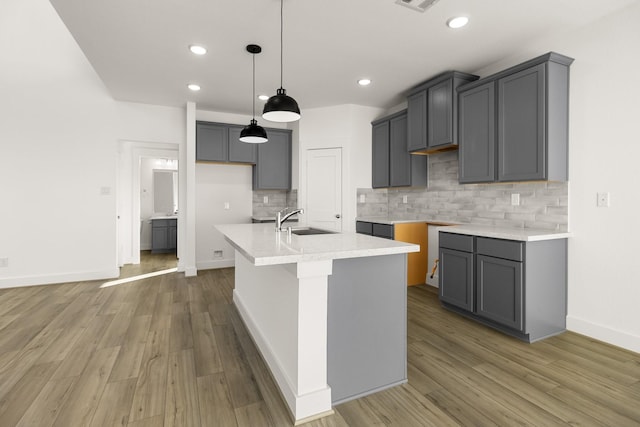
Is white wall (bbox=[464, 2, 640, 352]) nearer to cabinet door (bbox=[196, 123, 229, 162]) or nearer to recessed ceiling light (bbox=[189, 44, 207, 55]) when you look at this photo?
recessed ceiling light (bbox=[189, 44, 207, 55])

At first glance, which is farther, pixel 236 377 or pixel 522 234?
pixel 522 234

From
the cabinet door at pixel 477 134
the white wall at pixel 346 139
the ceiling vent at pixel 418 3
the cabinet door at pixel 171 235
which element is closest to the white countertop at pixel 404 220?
the white wall at pixel 346 139

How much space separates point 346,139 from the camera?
4.98 m

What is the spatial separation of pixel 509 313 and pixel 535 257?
52cm

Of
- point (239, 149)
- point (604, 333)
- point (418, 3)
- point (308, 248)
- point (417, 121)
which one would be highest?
point (418, 3)

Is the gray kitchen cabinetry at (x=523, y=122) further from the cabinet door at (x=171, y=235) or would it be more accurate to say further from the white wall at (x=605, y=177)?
the cabinet door at (x=171, y=235)

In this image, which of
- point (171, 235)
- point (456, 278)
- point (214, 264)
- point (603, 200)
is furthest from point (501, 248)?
point (171, 235)

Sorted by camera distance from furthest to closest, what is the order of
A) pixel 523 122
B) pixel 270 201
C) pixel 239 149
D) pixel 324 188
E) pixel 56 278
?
pixel 270 201, pixel 239 149, pixel 324 188, pixel 56 278, pixel 523 122

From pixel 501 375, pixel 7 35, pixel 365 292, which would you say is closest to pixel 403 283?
pixel 365 292

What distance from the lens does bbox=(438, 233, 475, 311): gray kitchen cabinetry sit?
9.91 ft

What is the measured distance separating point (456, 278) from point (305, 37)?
108 inches

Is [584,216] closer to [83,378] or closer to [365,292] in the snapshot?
[365,292]

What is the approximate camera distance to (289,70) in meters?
3.71

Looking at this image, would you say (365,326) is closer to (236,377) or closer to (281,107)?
(236,377)
